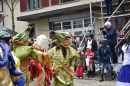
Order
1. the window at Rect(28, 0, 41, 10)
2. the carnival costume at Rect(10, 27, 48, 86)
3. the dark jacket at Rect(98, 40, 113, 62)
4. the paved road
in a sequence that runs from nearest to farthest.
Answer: the carnival costume at Rect(10, 27, 48, 86) → the paved road → the dark jacket at Rect(98, 40, 113, 62) → the window at Rect(28, 0, 41, 10)

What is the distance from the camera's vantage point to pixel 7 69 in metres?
3.06

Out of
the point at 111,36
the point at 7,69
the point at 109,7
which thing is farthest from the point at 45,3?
the point at 7,69

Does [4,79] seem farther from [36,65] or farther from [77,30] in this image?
[77,30]

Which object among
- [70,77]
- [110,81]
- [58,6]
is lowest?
[110,81]

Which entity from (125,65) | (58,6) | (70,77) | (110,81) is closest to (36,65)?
(70,77)

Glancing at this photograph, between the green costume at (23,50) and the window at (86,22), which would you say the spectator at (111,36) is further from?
the window at (86,22)

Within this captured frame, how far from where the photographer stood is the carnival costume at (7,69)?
2969 millimetres

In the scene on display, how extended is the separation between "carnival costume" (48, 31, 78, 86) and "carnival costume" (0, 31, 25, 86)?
1.74 metres

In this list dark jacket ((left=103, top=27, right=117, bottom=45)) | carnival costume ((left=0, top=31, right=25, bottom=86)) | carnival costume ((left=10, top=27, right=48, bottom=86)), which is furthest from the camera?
dark jacket ((left=103, top=27, right=117, bottom=45))

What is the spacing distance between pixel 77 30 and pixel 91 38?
24.5 feet

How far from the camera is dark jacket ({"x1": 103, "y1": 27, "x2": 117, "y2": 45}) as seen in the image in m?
8.30

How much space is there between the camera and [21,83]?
3.30 metres

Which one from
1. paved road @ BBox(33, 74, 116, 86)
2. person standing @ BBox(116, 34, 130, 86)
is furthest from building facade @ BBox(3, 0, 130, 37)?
person standing @ BBox(116, 34, 130, 86)

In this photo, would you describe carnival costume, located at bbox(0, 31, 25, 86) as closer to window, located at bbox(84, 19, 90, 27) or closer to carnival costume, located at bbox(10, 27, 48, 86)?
carnival costume, located at bbox(10, 27, 48, 86)
